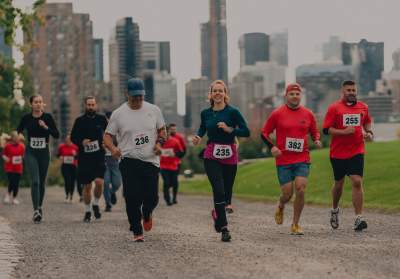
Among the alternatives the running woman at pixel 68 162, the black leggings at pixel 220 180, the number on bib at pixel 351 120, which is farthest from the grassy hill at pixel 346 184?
the running woman at pixel 68 162

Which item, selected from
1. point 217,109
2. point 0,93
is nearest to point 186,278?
point 217,109

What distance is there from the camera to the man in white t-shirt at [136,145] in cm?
778

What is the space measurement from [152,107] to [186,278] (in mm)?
3229

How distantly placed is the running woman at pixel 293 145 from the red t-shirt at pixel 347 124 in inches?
18.6

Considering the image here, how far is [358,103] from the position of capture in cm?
893

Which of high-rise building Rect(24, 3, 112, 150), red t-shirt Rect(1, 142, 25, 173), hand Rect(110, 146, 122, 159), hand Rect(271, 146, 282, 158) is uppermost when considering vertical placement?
high-rise building Rect(24, 3, 112, 150)

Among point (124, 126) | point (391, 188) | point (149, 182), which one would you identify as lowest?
point (391, 188)

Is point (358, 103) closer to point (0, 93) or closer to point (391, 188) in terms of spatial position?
point (391, 188)

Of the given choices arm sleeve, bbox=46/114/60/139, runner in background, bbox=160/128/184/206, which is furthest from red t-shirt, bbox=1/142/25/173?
arm sleeve, bbox=46/114/60/139

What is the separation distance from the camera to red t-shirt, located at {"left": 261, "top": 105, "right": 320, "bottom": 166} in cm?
830

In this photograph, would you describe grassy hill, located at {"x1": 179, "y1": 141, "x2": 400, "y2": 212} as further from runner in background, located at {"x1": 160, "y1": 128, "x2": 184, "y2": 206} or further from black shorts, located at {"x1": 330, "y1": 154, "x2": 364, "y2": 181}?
black shorts, located at {"x1": 330, "y1": 154, "x2": 364, "y2": 181}

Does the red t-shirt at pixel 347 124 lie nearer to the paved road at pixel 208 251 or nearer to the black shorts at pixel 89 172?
the paved road at pixel 208 251

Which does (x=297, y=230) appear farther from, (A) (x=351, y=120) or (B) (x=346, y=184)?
(B) (x=346, y=184)

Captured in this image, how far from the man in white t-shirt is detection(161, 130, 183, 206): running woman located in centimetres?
785
